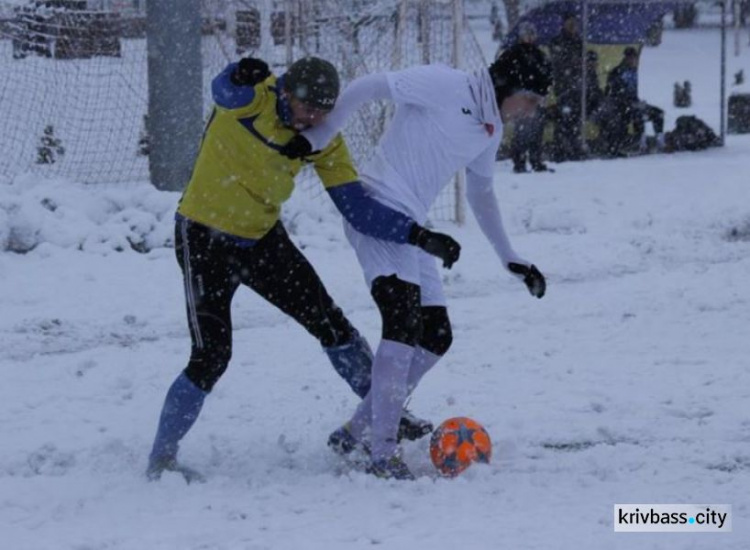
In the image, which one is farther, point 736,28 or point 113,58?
point 736,28

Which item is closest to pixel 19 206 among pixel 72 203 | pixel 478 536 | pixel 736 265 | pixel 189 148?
pixel 72 203

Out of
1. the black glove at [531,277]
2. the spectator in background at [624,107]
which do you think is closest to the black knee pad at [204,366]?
the black glove at [531,277]

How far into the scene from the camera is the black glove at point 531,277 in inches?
237

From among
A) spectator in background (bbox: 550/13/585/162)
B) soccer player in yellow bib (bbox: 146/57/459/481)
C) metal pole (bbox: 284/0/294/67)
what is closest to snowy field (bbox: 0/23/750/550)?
soccer player in yellow bib (bbox: 146/57/459/481)

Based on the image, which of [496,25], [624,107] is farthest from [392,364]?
[496,25]

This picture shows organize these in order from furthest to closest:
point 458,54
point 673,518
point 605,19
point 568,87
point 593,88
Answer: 1. point 605,19
2. point 593,88
3. point 568,87
4. point 458,54
5. point 673,518

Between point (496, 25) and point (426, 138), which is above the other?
point (496, 25)

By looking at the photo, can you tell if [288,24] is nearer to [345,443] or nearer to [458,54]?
[458,54]

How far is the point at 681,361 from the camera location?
7.82 meters

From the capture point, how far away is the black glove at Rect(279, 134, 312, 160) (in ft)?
17.6

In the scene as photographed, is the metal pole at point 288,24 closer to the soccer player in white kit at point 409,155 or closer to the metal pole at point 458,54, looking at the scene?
the metal pole at point 458,54

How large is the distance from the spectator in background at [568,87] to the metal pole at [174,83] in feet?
24.1

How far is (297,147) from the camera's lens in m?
5.38

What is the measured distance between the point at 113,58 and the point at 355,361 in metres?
9.61
